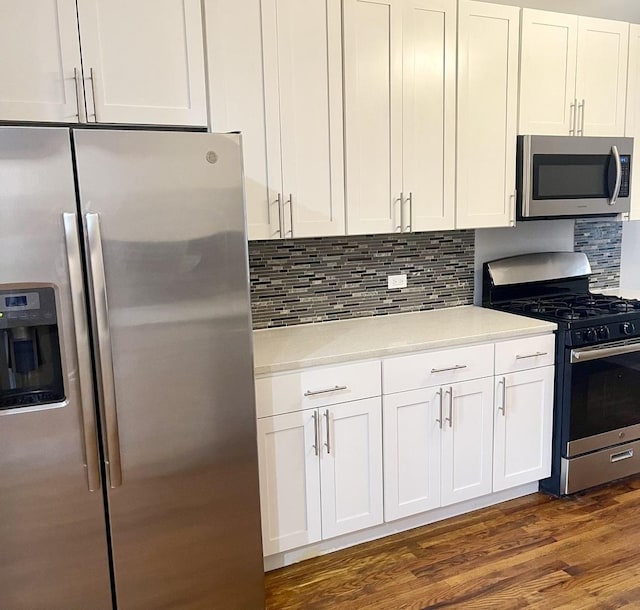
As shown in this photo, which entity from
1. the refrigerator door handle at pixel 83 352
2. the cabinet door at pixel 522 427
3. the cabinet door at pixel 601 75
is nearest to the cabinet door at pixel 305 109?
the refrigerator door handle at pixel 83 352

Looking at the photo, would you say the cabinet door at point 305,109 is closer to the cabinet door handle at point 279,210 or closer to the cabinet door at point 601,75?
the cabinet door handle at point 279,210

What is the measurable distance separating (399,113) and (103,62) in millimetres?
1263

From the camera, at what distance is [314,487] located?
2375 mm

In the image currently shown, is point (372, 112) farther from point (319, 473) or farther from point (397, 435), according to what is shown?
point (319, 473)

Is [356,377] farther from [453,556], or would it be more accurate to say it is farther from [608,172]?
[608,172]

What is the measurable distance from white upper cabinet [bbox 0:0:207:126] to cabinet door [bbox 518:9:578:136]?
1.65m

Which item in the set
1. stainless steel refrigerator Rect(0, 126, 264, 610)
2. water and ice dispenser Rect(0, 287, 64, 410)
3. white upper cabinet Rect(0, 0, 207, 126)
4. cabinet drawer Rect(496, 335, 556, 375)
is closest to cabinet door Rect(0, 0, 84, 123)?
white upper cabinet Rect(0, 0, 207, 126)

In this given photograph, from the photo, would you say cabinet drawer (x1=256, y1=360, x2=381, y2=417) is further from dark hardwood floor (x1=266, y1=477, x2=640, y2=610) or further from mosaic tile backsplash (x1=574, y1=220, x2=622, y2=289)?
mosaic tile backsplash (x1=574, y1=220, x2=622, y2=289)

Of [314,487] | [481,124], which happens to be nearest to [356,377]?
[314,487]

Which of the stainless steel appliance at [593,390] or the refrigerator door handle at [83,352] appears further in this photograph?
the stainless steel appliance at [593,390]

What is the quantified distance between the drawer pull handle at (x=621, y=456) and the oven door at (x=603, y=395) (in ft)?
0.23

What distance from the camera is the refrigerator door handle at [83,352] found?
5.45 ft

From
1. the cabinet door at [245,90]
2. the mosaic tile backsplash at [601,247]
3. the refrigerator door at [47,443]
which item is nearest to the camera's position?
the refrigerator door at [47,443]

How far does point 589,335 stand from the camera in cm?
279
